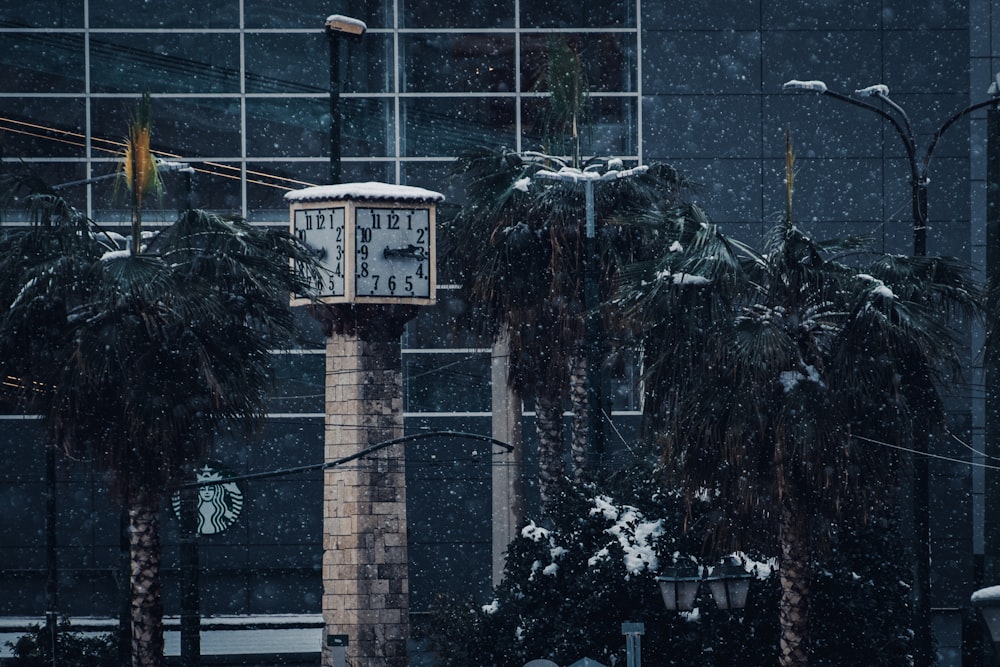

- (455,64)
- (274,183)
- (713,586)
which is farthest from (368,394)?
(713,586)

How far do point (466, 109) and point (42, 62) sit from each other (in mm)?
8765

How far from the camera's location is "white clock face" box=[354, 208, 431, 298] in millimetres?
29797

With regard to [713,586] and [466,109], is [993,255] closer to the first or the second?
[713,586]

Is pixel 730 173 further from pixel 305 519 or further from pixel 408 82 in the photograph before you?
pixel 305 519

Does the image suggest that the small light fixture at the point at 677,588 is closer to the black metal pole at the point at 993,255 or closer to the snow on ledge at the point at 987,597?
the black metal pole at the point at 993,255

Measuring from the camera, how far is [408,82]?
37562 millimetres

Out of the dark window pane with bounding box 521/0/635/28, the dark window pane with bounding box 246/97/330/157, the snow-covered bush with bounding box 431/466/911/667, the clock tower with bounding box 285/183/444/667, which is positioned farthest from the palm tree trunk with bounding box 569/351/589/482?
the dark window pane with bounding box 521/0/635/28

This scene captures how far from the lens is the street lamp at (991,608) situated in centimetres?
2486

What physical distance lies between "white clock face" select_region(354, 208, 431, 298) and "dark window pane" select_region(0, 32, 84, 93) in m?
10.3

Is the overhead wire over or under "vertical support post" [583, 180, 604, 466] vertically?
over

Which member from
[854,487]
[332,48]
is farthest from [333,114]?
[854,487]

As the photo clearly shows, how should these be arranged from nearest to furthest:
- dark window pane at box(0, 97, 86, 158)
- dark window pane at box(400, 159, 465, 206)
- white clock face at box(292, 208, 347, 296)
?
white clock face at box(292, 208, 347, 296), dark window pane at box(0, 97, 86, 158), dark window pane at box(400, 159, 465, 206)

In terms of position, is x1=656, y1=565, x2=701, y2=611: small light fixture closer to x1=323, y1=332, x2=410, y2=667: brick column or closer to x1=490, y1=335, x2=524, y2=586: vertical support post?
x1=323, y1=332, x2=410, y2=667: brick column

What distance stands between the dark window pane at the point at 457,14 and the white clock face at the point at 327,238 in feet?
28.5
